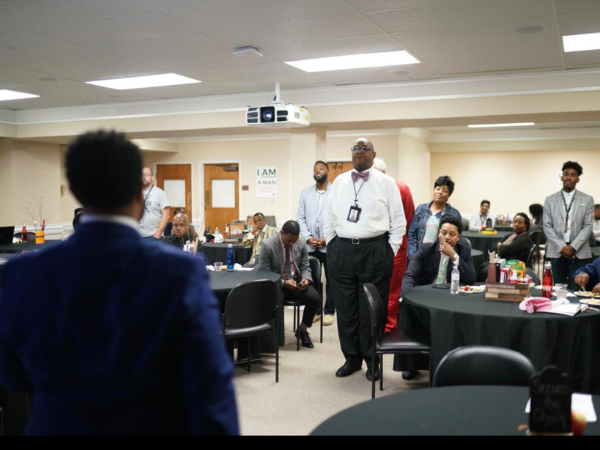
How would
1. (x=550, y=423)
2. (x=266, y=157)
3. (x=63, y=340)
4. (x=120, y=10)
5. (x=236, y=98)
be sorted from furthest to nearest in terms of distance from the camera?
(x=266, y=157)
(x=236, y=98)
(x=120, y=10)
(x=550, y=423)
(x=63, y=340)

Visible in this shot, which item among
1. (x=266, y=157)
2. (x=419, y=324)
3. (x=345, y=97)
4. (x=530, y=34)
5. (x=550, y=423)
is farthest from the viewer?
(x=266, y=157)

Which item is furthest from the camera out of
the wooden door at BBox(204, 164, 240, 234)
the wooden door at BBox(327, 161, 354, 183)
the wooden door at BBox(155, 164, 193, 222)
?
the wooden door at BBox(155, 164, 193, 222)

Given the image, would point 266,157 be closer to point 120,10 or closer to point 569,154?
point 569,154

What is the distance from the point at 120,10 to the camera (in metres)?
4.24

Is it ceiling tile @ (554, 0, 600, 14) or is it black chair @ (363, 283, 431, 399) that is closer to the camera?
black chair @ (363, 283, 431, 399)

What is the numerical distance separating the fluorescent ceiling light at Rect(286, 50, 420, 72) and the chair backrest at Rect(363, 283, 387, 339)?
10.0ft

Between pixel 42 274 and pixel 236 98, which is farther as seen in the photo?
pixel 236 98

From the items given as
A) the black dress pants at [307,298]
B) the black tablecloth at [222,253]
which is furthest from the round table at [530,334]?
the black tablecloth at [222,253]

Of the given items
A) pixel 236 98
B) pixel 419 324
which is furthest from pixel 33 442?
pixel 236 98

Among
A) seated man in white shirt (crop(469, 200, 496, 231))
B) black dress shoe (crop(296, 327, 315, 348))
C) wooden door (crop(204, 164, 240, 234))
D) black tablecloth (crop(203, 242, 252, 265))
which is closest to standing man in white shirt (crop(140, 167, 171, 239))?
black tablecloth (crop(203, 242, 252, 265))

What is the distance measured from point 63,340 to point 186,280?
277mm

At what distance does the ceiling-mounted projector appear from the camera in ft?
22.8

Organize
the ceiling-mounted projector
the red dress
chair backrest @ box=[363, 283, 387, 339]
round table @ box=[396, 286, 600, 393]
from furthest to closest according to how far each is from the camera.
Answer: the ceiling-mounted projector → the red dress → chair backrest @ box=[363, 283, 387, 339] → round table @ box=[396, 286, 600, 393]

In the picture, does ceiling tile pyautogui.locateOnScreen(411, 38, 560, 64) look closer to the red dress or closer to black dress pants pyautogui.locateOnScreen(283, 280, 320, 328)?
the red dress
